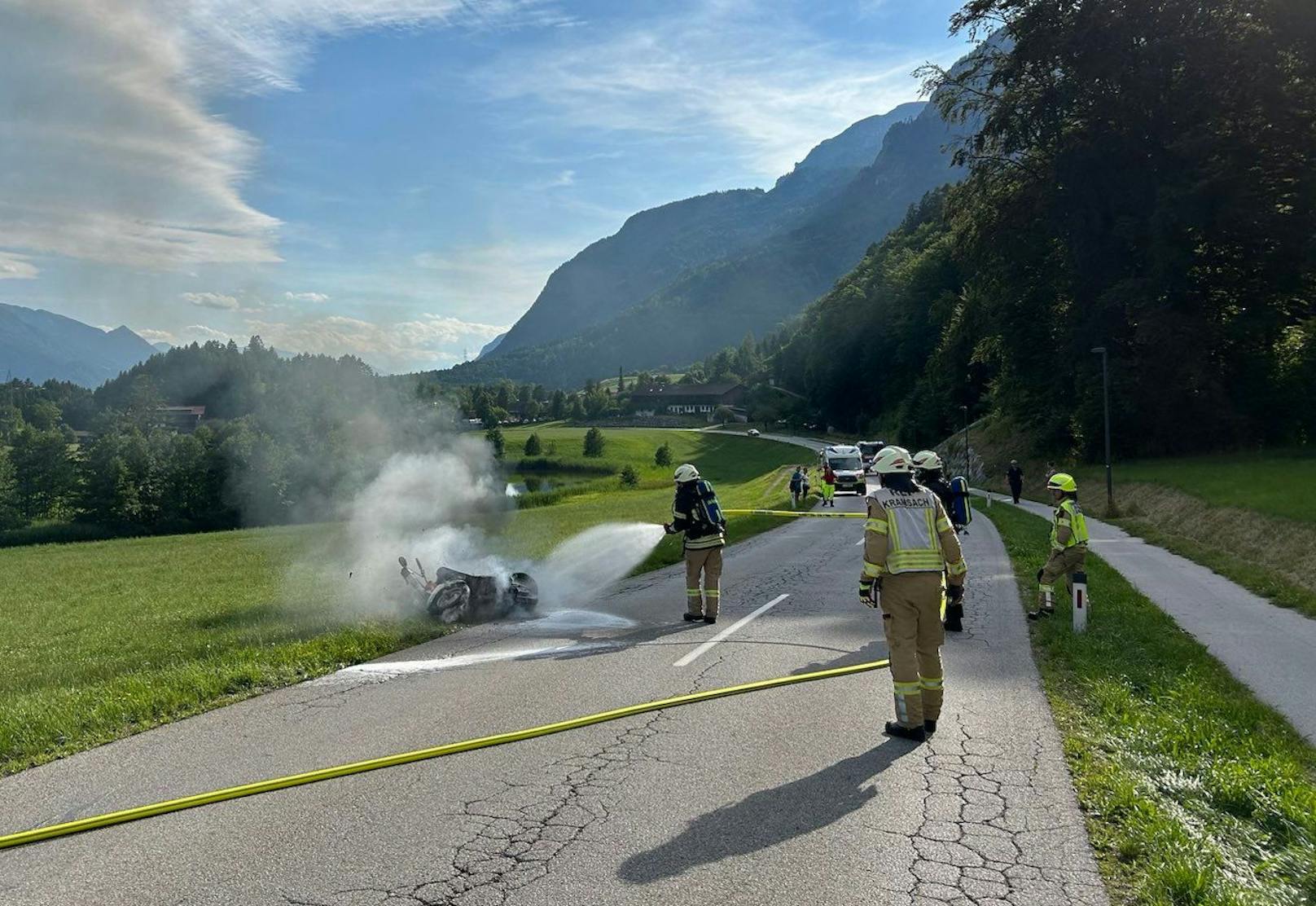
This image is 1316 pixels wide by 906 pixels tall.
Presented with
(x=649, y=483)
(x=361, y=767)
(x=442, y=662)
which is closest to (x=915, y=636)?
(x=361, y=767)

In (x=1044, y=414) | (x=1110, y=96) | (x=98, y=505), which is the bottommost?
(x=98, y=505)

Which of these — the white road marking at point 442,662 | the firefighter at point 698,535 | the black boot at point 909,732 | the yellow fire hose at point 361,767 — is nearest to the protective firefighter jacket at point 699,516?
the firefighter at point 698,535

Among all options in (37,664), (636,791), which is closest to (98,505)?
(37,664)

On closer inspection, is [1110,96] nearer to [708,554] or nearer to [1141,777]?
[708,554]

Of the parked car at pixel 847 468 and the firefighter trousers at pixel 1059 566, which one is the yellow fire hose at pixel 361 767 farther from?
the parked car at pixel 847 468

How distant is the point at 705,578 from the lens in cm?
1198

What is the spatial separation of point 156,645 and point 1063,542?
12372 mm

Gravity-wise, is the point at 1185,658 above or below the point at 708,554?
below

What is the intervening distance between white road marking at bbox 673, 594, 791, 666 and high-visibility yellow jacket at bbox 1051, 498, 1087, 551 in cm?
403

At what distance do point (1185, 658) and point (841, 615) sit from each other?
4.10m

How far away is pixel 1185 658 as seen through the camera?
9852mm

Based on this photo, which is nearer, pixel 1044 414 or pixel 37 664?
pixel 37 664

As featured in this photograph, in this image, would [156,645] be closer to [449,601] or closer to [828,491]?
[449,601]

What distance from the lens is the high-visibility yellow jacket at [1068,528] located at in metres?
12.0
